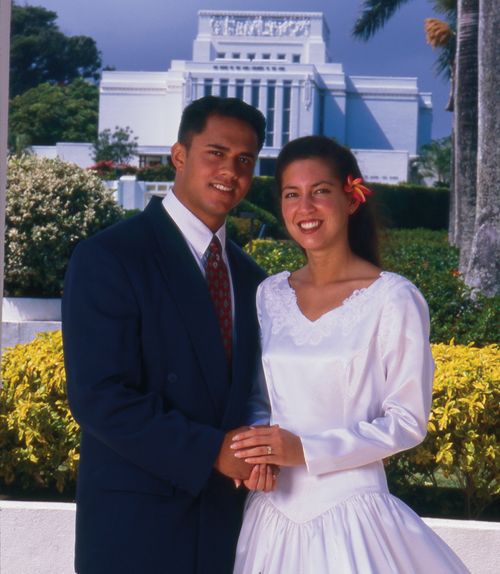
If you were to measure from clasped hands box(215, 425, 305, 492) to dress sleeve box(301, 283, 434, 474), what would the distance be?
0.05 m

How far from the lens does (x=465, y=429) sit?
14.5ft

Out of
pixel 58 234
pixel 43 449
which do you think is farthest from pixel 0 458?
pixel 58 234

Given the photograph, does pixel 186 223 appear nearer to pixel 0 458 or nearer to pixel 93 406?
pixel 93 406

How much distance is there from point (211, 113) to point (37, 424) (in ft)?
7.66

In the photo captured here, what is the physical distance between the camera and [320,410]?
8.54ft

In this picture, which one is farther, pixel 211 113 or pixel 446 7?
pixel 446 7

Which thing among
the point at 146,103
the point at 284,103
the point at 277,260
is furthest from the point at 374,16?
the point at 146,103

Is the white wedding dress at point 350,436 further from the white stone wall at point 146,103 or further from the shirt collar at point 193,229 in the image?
the white stone wall at point 146,103

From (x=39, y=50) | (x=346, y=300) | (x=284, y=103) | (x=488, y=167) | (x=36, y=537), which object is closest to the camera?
(x=346, y=300)

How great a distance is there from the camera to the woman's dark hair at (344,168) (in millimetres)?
2746

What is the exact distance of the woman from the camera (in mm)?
2510

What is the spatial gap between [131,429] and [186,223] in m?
0.67

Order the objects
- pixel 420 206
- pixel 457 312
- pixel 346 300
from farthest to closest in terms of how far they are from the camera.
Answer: pixel 420 206, pixel 457 312, pixel 346 300

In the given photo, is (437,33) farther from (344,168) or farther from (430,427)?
(344,168)
